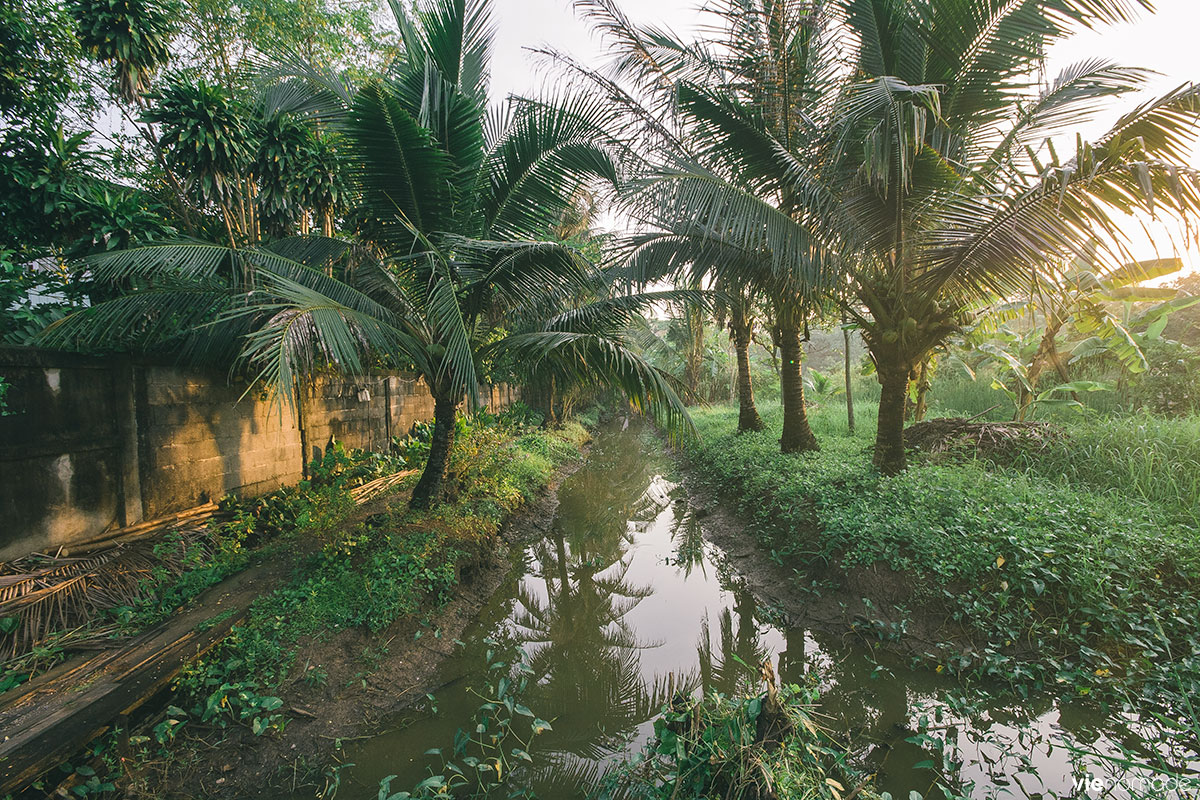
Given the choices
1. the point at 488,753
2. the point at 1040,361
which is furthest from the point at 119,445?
the point at 1040,361

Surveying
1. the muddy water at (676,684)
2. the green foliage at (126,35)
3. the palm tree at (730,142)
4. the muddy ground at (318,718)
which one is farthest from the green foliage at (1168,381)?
the green foliage at (126,35)

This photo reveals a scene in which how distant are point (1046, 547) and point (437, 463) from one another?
17.5ft

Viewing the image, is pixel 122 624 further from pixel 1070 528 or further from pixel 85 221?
pixel 1070 528

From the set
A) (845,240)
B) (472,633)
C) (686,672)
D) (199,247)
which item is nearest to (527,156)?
(199,247)

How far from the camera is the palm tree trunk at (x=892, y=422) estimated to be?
513 cm

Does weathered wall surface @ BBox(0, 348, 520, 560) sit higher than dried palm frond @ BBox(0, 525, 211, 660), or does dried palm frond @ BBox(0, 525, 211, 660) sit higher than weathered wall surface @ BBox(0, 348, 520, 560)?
weathered wall surface @ BBox(0, 348, 520, 560)

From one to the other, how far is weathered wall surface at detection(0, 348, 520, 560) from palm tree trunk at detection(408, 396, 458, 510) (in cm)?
173

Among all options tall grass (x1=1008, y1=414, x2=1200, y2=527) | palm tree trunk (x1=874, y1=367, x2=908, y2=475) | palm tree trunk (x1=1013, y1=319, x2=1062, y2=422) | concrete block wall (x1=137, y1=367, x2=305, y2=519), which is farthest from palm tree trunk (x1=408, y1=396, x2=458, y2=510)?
palm tree trunk (x1=1013, y1=319, x2=1062, y2=422)

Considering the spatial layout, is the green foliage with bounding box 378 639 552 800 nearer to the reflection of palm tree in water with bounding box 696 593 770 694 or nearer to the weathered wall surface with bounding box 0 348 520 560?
the reflection of palm tree in water with bounding box 696 593 770 694

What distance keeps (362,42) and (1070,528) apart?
11.6m

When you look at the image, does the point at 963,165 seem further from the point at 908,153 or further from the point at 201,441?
the point at 201,441

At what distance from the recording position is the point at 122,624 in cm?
314

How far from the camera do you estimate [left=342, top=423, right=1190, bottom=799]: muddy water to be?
8.12ft

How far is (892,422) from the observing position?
17.2 ft
